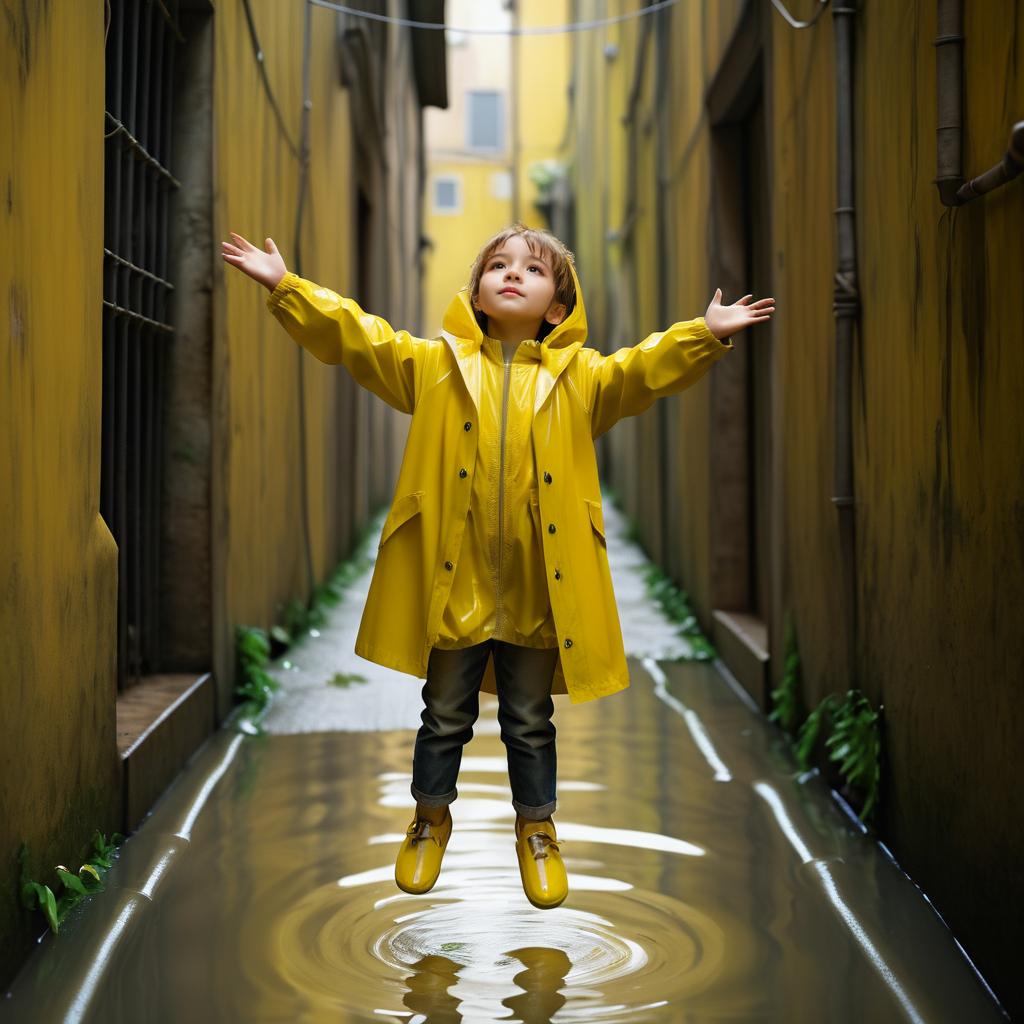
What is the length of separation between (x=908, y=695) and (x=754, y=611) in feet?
11.9

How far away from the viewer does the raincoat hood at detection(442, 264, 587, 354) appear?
3.20m

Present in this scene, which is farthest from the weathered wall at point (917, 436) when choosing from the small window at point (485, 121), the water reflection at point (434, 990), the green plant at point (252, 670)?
the small window at point (485, 121)

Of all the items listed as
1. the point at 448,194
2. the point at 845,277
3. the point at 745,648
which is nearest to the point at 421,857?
the point at 845,277

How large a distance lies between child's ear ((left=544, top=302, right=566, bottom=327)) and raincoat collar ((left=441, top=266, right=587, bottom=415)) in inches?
1.2

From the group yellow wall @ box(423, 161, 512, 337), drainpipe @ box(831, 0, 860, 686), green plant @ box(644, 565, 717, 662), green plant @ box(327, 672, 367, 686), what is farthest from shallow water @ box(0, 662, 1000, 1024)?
yellow wall @ box(423, 161, 512, 337)

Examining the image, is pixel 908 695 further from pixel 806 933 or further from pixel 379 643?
pixel 379 643

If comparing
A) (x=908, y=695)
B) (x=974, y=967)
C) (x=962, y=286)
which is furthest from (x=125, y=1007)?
(x=962, y=286)

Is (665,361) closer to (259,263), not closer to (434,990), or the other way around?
(259,263)

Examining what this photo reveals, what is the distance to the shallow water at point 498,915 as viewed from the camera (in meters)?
2.86

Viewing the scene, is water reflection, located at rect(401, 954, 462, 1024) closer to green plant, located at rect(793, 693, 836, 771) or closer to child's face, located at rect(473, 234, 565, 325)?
child's face, located at rect(473, 234, 565, 325)

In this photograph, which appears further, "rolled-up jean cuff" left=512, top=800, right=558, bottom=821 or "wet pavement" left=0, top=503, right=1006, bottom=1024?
"rolled-up jean cuff" left=512, top=800, right=558, bottom=821

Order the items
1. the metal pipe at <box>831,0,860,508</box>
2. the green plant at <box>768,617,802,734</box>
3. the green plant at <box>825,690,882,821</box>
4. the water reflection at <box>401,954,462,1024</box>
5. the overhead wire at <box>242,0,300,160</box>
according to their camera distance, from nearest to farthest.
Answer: the water reflection at <box>401,954,462,1024</box>, the green plant at <box>825,690,882,821</box>, the metal pipe at <box>831,0,860,508</box>, the green plant at <box>768,617,802,734</box>, the overhead wire at <box>242,0,300,160</box>

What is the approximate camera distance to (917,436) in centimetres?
362

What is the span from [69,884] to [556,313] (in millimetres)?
1818
